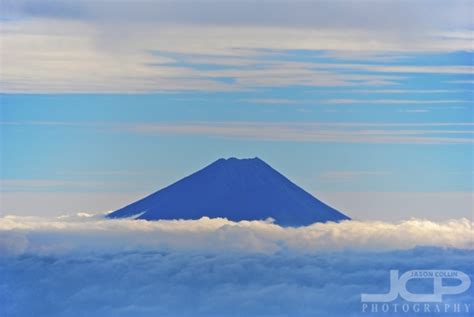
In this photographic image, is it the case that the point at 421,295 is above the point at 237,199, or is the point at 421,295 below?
below

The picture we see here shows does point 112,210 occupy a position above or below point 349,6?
below

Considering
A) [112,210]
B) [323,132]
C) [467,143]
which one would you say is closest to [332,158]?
[323,132]

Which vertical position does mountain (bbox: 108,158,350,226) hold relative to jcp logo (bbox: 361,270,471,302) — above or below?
above

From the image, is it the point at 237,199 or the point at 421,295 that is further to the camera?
the point at 237,199

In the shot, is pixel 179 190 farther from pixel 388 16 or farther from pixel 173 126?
pixel 388 16
